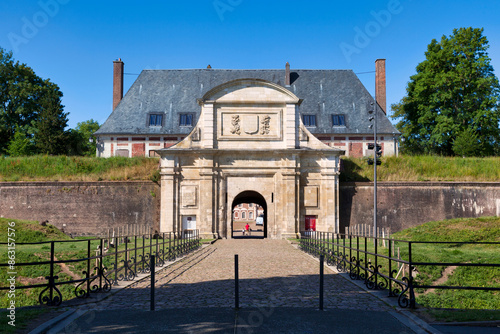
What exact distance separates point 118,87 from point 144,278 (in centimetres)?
3218

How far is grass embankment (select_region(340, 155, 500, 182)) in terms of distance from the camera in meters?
29.8

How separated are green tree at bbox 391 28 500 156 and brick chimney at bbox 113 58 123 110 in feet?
80.8

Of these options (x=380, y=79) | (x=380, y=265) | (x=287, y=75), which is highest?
(x=287, y=75)

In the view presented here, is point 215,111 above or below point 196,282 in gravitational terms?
above

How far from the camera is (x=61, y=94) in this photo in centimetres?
4706

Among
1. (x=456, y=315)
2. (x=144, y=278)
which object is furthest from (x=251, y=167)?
(x=456, y=315)

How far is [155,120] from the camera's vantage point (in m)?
37.5

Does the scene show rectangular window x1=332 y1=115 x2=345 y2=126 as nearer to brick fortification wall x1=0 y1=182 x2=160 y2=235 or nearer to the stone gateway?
the stone gateway

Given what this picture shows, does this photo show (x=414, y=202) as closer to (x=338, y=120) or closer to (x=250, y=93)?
(x=338, y=120)

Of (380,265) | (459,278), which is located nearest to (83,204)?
(459,278)

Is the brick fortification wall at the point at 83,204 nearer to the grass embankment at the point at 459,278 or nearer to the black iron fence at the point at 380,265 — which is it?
the black iron fence at the point at 380,265

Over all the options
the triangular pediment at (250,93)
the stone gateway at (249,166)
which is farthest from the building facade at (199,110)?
the stone gateway at (249,166)

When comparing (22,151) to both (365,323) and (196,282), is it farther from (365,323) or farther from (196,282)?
(365,323)

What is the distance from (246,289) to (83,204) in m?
21.8
